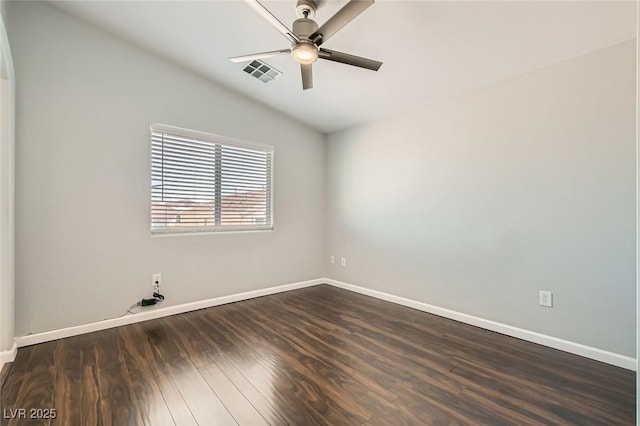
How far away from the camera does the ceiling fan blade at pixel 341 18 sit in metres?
1.58

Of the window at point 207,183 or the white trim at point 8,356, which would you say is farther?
the window at point 207,183

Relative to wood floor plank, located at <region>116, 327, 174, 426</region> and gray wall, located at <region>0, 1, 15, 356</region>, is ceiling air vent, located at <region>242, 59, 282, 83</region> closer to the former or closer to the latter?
gray wall, located at <region>0, 1, 15, 356</region>

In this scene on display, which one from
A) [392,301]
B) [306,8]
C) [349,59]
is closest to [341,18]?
[349,59]

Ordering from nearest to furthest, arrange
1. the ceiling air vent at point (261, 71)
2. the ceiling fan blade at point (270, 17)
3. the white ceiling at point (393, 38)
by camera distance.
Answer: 1. the ceiling fan blade at point (270, 17)
2. the white ceiling at point (393, 38)
3. the ceiling air vent at point (261, 71)

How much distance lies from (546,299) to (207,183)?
3556 mm

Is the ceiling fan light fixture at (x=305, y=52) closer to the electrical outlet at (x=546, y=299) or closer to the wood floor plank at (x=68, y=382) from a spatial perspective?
the wood floor plank at (x=68, y=382)

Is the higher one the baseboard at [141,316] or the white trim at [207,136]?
the white trim at [207,136]

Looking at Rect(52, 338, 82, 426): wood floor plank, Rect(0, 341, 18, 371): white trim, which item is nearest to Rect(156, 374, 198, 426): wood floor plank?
Rect(52, 338, 82, 426): wood floor plank

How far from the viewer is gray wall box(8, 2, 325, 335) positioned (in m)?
2.31

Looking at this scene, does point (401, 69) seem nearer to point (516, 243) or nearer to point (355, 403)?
point (516, 243)

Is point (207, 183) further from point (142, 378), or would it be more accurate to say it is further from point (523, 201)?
point (523, 201)

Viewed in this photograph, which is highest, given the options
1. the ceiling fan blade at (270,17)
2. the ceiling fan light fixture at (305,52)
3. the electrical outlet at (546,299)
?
the ceiling fan blade at (270,17)

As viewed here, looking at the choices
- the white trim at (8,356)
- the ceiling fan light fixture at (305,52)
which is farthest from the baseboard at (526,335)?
the white trim at (8,356)

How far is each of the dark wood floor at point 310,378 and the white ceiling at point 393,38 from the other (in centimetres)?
238
